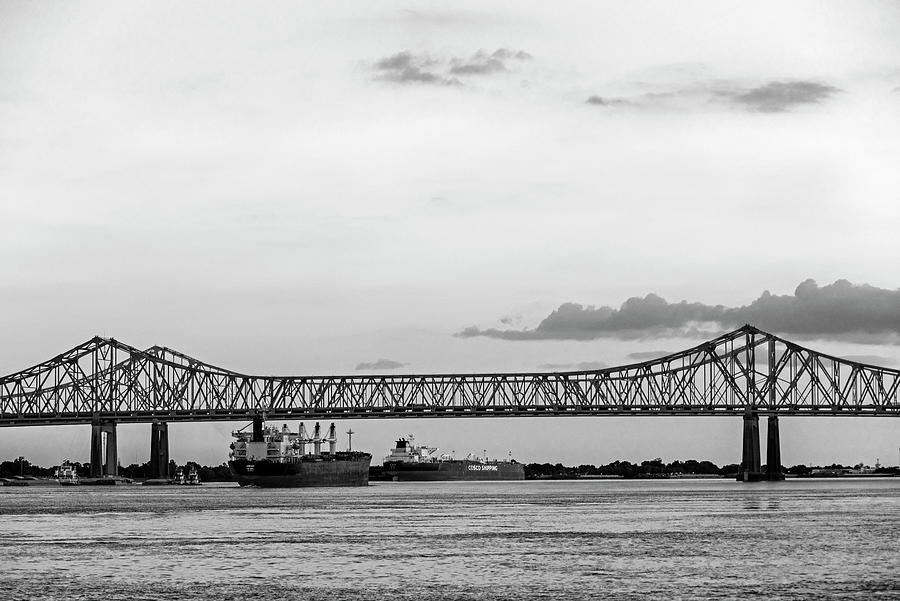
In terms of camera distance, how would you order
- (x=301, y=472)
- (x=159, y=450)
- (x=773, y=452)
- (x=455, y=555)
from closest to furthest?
(x=455, y=555), (x=301, y=472), (x=773, y=452), (x=159, y=450)

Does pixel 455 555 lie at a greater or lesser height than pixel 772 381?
lesser

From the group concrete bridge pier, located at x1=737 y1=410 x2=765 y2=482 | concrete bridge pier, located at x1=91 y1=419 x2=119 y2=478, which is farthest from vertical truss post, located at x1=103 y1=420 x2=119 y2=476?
concrete bridge pier, located at x1=737 y1=410 x2=765 y2=482

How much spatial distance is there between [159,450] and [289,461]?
34.4 metres

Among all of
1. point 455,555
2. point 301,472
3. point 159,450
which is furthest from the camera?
point 159,450

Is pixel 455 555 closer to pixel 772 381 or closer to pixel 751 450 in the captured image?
pixel 751 450

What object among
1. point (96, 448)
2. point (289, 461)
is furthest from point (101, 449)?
point (289, 461)

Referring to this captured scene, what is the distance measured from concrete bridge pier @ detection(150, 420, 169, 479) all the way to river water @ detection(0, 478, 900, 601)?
97782mm

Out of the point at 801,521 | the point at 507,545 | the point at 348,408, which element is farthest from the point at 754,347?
the point at 507,545

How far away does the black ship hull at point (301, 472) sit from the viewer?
491 ft

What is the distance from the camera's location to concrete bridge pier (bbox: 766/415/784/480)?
525 ft

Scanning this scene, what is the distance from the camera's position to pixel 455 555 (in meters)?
51.1

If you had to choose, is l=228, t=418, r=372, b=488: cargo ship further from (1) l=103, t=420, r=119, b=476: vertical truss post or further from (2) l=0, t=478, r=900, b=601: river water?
(2) l=0, t=478, r=900, b=601: river water

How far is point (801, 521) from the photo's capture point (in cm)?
7006

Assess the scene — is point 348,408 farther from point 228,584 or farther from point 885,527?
point 228,584
